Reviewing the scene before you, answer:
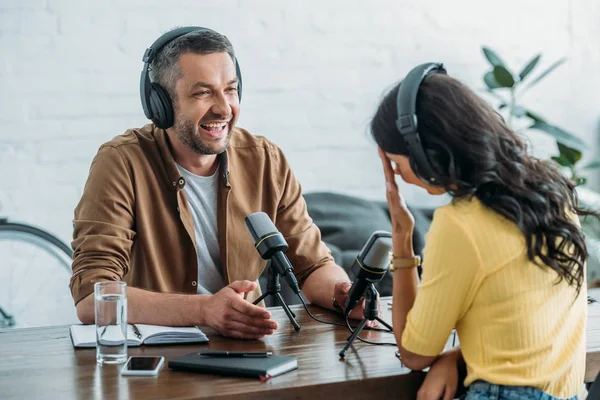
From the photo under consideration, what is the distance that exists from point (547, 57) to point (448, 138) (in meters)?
2.52

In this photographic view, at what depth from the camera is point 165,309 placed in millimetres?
1693

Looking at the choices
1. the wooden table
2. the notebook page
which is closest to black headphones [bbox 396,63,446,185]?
the wooden table

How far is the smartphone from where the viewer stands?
4.52ft

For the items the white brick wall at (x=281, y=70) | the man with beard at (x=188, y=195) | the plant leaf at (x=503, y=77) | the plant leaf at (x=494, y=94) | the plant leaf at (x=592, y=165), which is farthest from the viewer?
the plant leaf at (x=592, y=165)

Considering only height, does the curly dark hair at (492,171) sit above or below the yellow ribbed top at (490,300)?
above

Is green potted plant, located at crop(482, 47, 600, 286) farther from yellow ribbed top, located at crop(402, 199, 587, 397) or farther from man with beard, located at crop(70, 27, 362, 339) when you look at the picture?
yellow ribbed top, located at crop(402, 199, 587, 397)

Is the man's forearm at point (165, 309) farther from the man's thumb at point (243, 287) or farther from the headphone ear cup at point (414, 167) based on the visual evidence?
the headphone ear cup at point (414, 167)

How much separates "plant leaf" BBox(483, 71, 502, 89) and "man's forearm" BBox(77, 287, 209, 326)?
6.46 feet

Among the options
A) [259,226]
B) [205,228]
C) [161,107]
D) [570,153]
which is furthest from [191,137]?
[570,153]

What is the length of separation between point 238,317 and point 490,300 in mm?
519

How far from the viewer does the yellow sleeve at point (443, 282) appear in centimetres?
129

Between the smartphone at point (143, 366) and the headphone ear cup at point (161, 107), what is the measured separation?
0.76 metres

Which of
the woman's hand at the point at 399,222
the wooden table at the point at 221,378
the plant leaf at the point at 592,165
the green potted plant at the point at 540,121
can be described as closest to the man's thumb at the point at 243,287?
the wooden table at the point at 221,378

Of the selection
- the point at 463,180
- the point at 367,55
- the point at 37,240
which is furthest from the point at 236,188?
the point at 367,55
